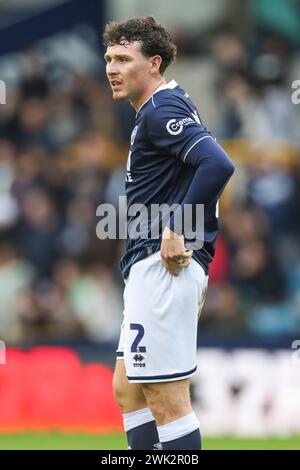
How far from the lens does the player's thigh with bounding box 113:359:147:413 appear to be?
5934mm

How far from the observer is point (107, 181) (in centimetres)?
1187

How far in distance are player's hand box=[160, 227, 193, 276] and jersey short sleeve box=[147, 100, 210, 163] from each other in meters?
0.36

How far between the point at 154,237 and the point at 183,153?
1.42ft

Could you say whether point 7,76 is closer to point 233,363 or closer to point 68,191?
point 68,191

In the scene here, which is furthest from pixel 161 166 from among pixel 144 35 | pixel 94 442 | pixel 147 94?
pixel 94 442

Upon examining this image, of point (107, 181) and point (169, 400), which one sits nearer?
point (169, 400)

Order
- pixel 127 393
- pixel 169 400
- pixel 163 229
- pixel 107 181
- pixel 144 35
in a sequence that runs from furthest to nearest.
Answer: pixel 107 181
pixel 127 393
pixel 144 35
pixel 163 229
pixel 169 400

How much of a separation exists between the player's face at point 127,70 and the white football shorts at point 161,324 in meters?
0.80

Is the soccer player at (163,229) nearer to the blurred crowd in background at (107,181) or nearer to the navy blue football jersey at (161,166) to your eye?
the navy blue football jersey at (161,166)

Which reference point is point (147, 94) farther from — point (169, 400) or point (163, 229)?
point (169, 400)

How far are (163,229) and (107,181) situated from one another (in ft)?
20.3

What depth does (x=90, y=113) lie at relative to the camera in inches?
500

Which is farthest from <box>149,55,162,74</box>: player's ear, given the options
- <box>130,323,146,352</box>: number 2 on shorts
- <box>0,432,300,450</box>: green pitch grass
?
<box>0,432,300,450</box>: green pitch grass

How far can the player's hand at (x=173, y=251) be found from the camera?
5469mm
